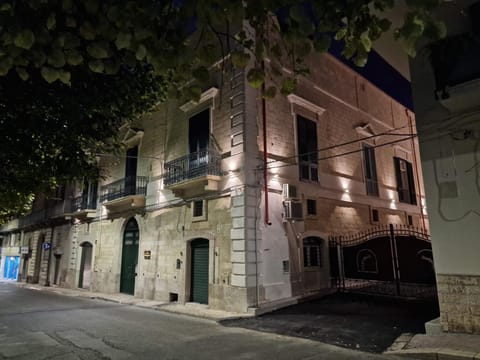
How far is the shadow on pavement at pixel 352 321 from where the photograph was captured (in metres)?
7.09

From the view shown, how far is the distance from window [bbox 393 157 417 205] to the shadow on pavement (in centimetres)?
914

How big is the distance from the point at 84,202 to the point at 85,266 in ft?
12.6

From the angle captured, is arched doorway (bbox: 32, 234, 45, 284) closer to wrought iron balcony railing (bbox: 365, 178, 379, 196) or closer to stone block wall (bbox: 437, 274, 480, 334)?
wrought iron balcony railing (bbox: 365, 178, 379, 196)

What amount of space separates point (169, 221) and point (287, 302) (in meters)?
5.57

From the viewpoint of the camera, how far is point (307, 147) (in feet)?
44.3

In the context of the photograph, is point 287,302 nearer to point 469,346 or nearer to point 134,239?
point 469,346

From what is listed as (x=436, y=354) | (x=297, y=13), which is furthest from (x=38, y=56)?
(x=436, y=354)

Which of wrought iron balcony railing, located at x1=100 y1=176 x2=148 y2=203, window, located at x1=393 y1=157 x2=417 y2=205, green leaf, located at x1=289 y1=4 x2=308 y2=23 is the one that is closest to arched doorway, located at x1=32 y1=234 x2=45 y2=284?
wrought iron balcony railing, located at x1=100 y1=176 x2=148 y2=203

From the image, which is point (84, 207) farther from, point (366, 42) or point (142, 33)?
point (366, 42)

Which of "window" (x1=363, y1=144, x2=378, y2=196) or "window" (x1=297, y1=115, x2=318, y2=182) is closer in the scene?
"window" (x1=297, y1=115, x2=318, y2=182)

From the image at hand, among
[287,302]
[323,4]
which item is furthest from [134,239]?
[323,4]

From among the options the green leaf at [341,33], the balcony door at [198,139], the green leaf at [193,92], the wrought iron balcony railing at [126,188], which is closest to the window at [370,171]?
the balcony door at [198,139]

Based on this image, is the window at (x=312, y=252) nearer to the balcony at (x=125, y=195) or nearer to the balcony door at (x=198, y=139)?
the balcony door at (x=198, y=139)

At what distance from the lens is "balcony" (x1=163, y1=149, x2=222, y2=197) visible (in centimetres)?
1143
